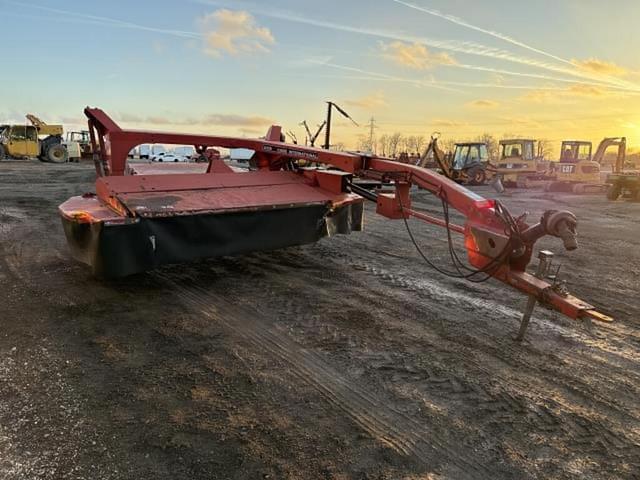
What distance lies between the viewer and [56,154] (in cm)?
2867

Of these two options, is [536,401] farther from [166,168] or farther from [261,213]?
[166,168]

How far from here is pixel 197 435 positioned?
7.72 feet

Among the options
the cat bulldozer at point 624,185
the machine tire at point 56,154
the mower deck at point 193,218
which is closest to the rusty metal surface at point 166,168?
the mower deck at point 193,218

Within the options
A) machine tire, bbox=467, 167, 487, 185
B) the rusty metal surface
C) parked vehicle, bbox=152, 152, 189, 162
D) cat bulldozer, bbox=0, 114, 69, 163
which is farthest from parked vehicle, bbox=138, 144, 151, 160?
the rusty metal surface

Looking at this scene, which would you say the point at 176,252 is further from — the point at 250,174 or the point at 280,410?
the point at 280,410

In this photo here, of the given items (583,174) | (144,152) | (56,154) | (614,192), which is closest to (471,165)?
(583,174)

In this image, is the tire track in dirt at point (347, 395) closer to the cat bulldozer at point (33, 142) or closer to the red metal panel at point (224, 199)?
the red metal panel at point (224, 199)

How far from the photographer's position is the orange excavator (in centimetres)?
307

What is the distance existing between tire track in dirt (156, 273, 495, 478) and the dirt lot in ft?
0.04

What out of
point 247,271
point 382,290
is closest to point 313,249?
point 247,271

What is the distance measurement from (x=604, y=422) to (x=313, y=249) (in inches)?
165

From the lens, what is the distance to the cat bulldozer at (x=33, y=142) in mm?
27438

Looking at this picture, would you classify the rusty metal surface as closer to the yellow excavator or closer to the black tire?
the black tire

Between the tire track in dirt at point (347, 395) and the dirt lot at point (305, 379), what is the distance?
1 cm
